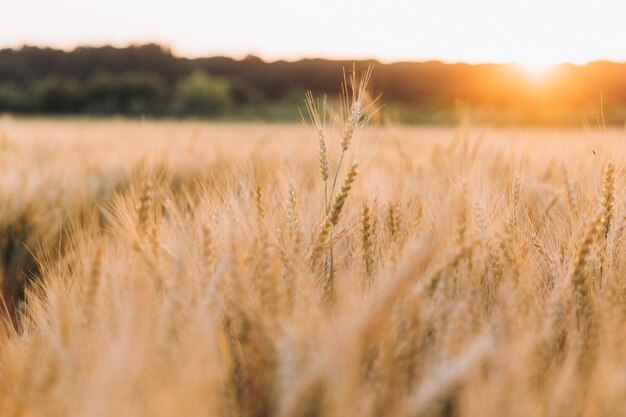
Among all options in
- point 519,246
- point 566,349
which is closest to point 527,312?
point 566,349

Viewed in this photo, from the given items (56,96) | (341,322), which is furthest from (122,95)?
(341,322)

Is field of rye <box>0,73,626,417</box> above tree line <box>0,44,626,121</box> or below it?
below

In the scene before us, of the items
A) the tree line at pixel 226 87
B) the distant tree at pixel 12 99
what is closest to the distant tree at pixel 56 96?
the tree line at pixel 226 87

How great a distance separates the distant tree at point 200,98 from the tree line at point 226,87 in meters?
0.05

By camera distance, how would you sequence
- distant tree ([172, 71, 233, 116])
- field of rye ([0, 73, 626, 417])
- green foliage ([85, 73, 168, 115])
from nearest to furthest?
1. field of rye ([0, 73, 626, 417])
2. distant tree ([172, 71, 233, 116])
3. green foliage ([85, 73, 168, 115])

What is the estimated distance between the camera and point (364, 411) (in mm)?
515

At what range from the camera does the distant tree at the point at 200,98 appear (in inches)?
992

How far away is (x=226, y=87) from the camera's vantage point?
27.2 metres

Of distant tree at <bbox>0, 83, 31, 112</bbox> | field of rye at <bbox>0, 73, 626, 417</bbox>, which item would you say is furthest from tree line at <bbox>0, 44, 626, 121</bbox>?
field of rye at <bbox>0, 73, 626, 417</bbox>

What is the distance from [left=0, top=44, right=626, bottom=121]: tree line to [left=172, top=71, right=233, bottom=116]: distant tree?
46mm

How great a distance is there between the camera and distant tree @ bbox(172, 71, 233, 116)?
25.2 meters

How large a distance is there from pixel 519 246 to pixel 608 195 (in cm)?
18

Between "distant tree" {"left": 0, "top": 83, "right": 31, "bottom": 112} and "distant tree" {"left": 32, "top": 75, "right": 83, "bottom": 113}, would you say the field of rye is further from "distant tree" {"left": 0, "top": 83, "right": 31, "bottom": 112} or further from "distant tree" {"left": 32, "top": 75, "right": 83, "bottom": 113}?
"distant tree" {"left": 0, "top": 83, "right": 31, "bottom": 112}

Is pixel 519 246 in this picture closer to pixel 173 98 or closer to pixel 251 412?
pixel 251 412
